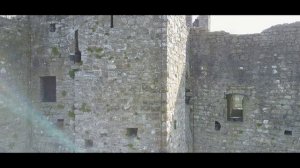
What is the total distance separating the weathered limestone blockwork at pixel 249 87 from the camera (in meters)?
10.9

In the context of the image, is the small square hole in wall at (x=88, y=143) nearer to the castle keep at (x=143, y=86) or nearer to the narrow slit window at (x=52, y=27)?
the castle keep at (x=143, y=86)

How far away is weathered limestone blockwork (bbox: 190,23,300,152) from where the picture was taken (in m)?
10.9

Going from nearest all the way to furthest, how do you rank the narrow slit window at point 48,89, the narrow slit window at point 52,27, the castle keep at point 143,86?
the castle keep at point 143,86, the narrow slit window at point 52,27, the narrow slit window at point 48,89

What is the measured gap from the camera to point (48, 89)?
437 inches

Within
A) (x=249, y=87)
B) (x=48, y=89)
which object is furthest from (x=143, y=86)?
(x=249, y=87)

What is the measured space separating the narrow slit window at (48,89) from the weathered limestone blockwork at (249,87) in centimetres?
434

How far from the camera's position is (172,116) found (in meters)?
9.24

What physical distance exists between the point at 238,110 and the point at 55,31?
6.78 metres

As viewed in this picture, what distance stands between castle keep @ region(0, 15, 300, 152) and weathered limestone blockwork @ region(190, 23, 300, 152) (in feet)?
0.10

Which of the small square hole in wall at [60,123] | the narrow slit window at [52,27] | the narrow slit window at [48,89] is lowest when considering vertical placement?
the small square hole in wall at [60,123]

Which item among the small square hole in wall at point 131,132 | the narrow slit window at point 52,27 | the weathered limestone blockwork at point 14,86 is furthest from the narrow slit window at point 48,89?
the small square hole in wall at point 131,132

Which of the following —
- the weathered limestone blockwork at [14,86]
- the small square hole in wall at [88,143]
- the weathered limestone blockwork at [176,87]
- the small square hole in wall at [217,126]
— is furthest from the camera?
the small square hole in wall at [217,126]
